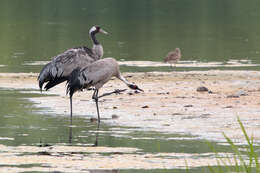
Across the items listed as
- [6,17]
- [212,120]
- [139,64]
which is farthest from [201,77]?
[6,17]

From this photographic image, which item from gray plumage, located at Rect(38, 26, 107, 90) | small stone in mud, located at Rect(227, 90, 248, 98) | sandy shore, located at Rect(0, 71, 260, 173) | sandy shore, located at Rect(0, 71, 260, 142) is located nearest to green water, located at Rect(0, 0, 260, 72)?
sandy shore, located at Rect(0, 71, 260, 142)

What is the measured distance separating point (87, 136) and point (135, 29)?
28.7 m

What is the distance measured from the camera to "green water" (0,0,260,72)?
27562 millimetres

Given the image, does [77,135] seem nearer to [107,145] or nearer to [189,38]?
[107,145]

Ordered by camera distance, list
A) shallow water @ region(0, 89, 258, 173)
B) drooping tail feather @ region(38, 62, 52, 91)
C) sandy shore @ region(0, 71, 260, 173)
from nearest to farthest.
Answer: sandy shore @ region(0, 71, 260, 173)
shallow water @ region(0, 89, 258, 173)
drooping tail feather @ region(38, 62, 52, 91)

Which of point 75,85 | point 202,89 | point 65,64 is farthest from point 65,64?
point 202,89

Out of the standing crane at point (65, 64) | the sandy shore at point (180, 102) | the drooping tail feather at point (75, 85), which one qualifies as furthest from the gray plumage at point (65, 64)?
the drooping tail feather at point (75, 85)

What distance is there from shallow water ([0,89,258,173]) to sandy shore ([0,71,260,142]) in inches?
18.2

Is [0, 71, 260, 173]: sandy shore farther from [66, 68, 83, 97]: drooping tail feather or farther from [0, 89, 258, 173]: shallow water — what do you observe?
[66, 68, 83, 97]: drooping tail feather

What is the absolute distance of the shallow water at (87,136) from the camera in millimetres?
11102

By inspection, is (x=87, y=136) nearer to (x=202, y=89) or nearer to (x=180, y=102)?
(x=180, y=102)

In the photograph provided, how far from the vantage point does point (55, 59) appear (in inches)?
615

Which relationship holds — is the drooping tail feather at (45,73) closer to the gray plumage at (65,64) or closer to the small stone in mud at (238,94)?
the gray plumage at (65,64)

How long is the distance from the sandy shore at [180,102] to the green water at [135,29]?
2.45 metres
